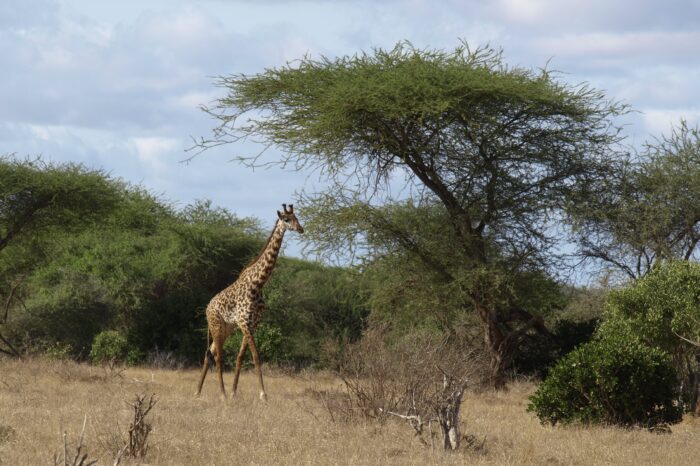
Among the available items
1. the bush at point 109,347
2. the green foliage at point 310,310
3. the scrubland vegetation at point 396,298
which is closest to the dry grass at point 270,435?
the scrubland vegetation at point 396,298

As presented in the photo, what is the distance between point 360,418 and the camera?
13680 mm

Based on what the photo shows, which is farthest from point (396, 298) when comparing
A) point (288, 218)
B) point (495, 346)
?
point (288, 218)

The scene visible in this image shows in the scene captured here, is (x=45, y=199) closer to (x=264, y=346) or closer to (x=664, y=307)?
(x=264, y=346)

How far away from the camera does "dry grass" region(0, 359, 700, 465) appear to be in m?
11.1

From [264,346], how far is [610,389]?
14965mm

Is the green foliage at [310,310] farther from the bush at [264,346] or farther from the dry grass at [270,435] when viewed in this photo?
the dry grass at [270,435]

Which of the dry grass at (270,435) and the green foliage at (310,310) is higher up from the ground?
the green foliage at (310,310)

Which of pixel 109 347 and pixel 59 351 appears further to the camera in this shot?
pixel 59 351

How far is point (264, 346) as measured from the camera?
29047 mm

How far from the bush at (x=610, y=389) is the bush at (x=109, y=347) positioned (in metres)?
16.9

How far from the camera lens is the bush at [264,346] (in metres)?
29.1

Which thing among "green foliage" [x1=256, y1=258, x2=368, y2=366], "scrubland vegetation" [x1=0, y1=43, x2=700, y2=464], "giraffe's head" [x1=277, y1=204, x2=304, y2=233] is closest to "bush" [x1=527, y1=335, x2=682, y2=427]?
"scrubland vegetation" [x1=0, y1=43, x2=700, y2=464]

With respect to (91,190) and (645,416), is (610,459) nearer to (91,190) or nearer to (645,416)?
(645,416)

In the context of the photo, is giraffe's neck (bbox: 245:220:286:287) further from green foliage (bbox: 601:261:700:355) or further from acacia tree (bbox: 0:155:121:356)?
acacia tree (bbox: 0:155:121:356)
